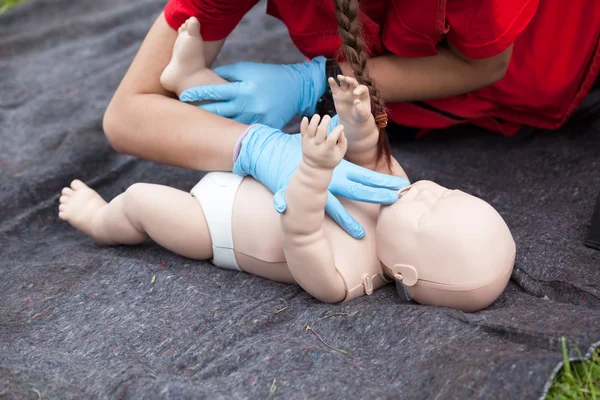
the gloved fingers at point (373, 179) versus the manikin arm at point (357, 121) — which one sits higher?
the manikin arm at point (357, 121)

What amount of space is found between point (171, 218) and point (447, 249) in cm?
53

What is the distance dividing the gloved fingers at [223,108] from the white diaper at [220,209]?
0.52ft

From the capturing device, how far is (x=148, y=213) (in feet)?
4.28

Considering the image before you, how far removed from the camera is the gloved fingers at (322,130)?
37.9 inches

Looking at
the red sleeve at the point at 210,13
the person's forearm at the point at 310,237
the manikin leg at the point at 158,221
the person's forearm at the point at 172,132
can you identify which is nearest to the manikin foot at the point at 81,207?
the manikin leg at the point at 158,221

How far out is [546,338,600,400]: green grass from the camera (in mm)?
900

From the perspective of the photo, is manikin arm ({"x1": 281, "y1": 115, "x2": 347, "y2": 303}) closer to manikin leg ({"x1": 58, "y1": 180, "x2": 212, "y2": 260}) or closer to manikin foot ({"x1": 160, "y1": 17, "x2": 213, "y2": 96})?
manikin leg ({"x1": 58, "y1": 180, "x2": 212, "y2": 260})

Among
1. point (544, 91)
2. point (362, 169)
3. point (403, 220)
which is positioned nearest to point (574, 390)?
point (403, 220)

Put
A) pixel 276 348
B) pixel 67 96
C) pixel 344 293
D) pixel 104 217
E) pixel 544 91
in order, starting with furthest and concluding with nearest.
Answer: pixel 67 96 < pixel 544 91 < pixel 104 217 < pixel 344 293 < pixel 276 348

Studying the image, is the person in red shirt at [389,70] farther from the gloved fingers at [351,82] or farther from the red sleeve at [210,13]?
the gloved fingers at [351,82]

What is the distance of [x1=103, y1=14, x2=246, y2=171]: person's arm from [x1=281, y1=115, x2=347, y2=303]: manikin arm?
0.31m

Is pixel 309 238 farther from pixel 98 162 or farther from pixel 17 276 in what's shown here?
pixel 98 162

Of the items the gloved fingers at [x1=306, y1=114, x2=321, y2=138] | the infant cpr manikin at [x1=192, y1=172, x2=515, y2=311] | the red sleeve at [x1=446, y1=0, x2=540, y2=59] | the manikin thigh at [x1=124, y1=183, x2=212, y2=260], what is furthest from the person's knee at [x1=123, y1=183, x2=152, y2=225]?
the red sleeve at [x1=446, y1=0, x2=540, y2=59]

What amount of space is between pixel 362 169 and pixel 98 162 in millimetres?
909
